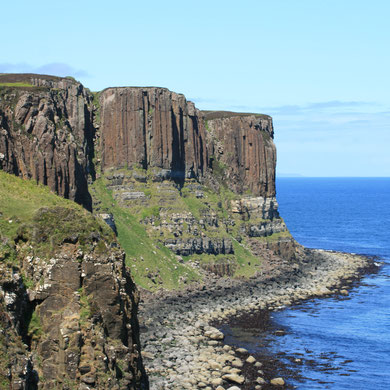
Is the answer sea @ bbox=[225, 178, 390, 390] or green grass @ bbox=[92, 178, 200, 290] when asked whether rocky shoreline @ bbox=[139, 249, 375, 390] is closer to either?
sea @ bbox=[225, 178, 390, 390]

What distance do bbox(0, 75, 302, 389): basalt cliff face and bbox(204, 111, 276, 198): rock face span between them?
0.81 feet

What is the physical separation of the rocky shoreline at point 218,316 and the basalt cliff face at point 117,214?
14.1ft

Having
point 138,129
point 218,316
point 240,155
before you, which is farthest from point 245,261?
point 218,316

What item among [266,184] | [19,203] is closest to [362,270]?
[266,184]

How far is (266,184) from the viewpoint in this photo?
14688 cm

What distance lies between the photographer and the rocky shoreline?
67375 millimetres

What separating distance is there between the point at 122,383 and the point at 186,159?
3681 inches

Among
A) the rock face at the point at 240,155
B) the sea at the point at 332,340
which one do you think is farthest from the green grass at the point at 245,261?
the rock face at the point at 240,155

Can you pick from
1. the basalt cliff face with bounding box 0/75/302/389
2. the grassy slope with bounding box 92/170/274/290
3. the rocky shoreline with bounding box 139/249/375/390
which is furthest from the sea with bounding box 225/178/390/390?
the basalt cliff face with bounding box 0/75/302/389

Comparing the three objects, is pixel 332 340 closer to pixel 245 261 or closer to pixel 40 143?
pixel 245 261

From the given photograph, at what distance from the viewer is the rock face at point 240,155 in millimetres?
145250

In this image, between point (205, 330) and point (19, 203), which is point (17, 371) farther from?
point (205, 330)

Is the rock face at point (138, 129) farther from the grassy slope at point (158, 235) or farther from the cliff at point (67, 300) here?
the cliff at point (67, 300)

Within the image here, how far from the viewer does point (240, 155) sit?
146 meters
